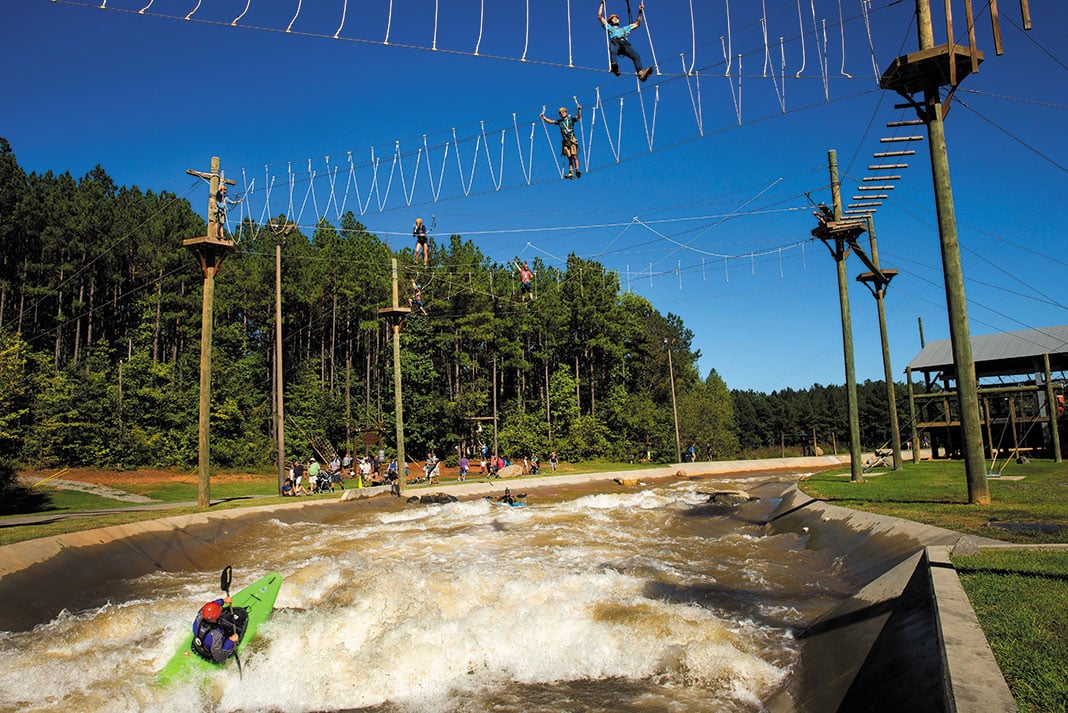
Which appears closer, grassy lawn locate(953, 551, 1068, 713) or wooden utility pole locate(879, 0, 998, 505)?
grassy lawn locate(953, 551, 1068, 713)

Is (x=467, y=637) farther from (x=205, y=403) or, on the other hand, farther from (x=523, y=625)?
(x=205, y=403)

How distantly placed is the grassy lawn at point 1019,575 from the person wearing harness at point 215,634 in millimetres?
9521

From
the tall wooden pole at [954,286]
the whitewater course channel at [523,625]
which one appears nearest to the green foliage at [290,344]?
the whitewater course channel at [523,625]

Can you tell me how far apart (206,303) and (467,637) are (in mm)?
18315

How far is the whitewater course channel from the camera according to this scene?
7.64 metres

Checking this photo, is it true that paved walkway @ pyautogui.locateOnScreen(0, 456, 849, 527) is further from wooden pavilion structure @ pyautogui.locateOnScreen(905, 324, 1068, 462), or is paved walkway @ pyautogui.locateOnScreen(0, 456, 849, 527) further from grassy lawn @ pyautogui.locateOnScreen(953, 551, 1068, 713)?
grassy lawn @ pyautogui.locateOnScreen(953, 551, 1068, 713)

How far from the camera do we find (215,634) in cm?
970

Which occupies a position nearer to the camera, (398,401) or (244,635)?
(244,635)

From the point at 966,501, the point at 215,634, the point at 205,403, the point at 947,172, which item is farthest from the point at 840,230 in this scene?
the point at 205,403

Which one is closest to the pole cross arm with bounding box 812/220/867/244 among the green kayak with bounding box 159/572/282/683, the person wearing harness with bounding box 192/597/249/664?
the green kayak with bounding box 159/572/282/683

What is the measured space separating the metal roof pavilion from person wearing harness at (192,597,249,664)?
42099mm

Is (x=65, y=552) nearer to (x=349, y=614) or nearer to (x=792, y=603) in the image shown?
(x=349, y=614)

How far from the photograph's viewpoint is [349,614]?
11.5 m

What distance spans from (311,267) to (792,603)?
208 ft
